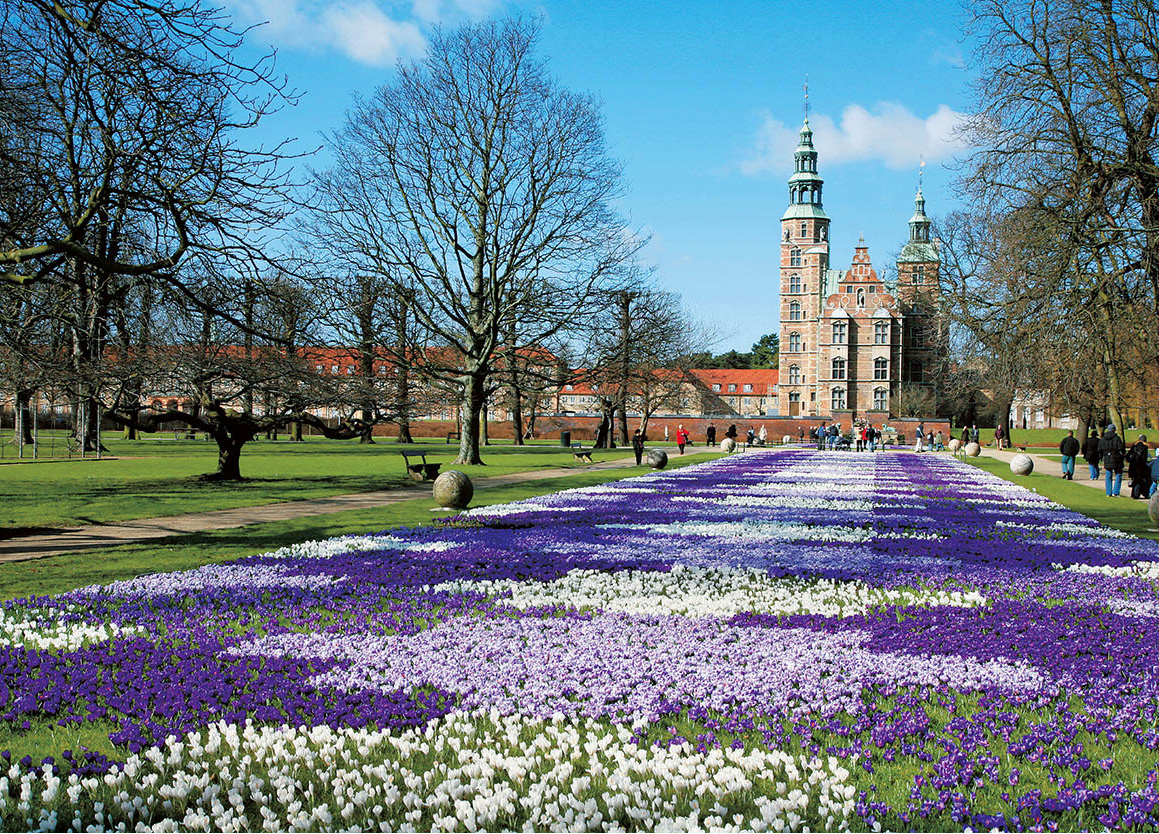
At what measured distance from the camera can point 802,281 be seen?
12062 centimetres

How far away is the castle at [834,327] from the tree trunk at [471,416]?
79.7m

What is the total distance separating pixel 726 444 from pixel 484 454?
16245 mm

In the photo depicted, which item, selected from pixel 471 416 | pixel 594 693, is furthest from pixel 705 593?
pixel 471 416

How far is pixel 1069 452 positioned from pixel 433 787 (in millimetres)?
32238

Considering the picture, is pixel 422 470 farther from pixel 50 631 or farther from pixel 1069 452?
pixel 1069 452

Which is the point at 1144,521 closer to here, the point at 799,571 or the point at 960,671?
the point at 799,571

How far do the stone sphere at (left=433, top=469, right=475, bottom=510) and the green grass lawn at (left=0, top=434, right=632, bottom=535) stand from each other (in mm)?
4595

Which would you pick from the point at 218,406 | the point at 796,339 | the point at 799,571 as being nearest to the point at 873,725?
the point at 799,571

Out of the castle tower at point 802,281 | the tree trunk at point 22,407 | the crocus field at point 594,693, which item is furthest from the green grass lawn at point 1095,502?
the castle tower at point 802,281

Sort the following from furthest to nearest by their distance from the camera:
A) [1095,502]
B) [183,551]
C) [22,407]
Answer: [22,407] < [1095,502] < [183,551]

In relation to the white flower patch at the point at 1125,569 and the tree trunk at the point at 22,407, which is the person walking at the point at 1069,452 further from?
the tree trunk at the point at 22,407

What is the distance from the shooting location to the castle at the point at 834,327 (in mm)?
114312

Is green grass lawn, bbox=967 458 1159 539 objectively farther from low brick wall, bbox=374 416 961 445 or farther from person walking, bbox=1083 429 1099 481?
low brick wall, bbox=374 416 961 445

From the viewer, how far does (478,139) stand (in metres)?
35.8
